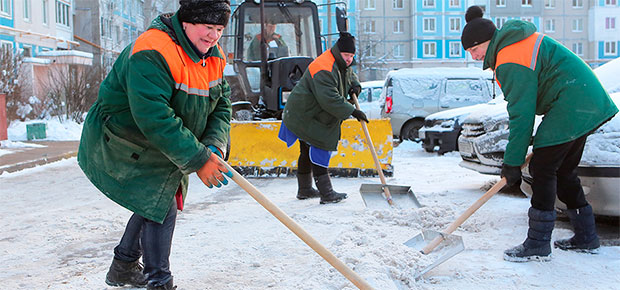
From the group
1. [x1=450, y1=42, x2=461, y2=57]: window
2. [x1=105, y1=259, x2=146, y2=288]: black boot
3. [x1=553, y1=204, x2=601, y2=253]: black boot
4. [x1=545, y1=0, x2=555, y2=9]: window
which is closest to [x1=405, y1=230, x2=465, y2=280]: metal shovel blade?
[x1=553, y1=204, x2=601, y2=253]: black boot

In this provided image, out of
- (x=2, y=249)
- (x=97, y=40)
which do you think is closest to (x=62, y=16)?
(x=97, y=40)

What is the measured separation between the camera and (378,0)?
182 ft

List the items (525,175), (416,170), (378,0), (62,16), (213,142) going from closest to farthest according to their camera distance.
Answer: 1. (213,142)
2. (525,175)
3. (416,170)
4. (62,16)
5. (378,0)

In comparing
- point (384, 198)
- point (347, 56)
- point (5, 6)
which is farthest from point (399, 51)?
point (384, 198)

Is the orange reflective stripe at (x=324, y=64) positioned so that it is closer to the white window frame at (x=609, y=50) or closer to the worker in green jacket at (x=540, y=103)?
the worker in green jacket at (x=540, y=103)

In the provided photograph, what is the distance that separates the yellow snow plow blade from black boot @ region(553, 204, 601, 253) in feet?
13.3

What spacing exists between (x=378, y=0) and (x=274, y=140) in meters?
49.8

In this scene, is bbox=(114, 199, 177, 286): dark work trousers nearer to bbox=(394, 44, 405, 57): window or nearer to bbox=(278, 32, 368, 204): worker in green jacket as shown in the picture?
bbox=(278, 32, 368, 204): worker in green jacket

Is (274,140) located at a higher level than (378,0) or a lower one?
lower

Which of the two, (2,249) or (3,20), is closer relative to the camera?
(2,249)

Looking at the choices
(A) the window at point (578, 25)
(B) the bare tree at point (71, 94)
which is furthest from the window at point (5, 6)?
(A) the window at point (578, 25)

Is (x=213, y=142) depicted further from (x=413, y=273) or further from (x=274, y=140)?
(x=274, y=140)

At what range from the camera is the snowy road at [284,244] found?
3.40 meters

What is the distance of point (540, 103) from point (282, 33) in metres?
6.40
